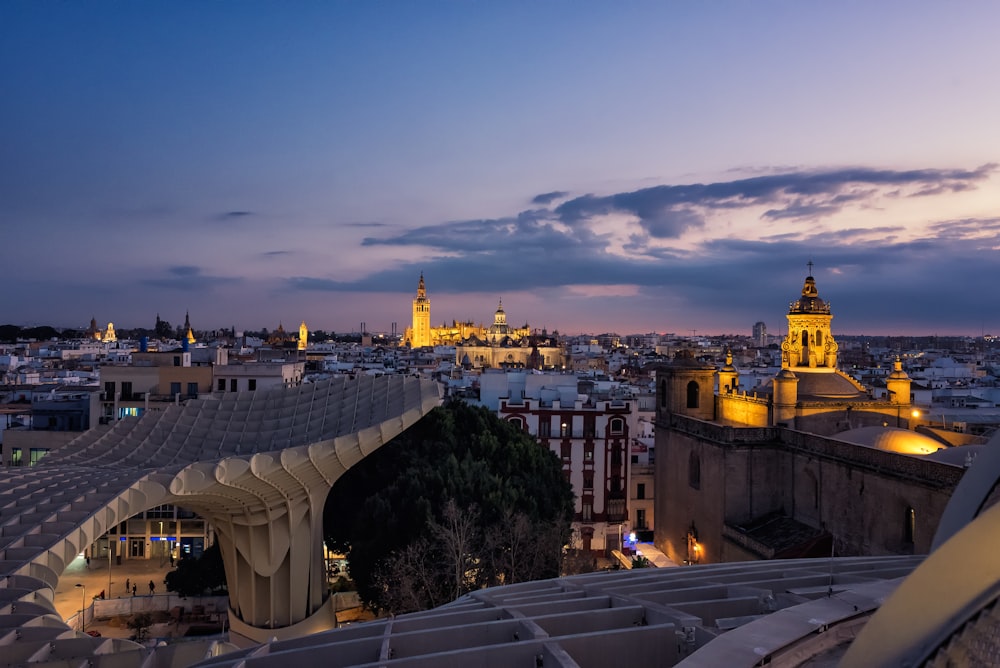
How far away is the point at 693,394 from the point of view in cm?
3644

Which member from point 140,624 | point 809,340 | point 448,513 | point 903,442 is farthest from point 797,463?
point 140,624

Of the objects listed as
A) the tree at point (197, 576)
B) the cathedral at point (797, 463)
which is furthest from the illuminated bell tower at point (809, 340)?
the tree at point (197, 576)

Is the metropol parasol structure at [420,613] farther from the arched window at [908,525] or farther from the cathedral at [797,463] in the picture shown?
the cathedral at [797,463]

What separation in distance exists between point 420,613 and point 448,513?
1132 centimetres

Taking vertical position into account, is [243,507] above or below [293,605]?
above

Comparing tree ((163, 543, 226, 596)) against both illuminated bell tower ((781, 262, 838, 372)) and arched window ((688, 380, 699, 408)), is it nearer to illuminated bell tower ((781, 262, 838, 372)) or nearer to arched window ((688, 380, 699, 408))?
arched window ((688, 380, 699, 408))

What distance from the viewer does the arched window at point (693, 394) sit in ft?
119

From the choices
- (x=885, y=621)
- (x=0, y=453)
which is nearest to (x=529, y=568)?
(x=885, y=621)

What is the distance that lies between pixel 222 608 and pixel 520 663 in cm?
2393

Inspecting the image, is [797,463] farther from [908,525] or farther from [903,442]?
[908,525]

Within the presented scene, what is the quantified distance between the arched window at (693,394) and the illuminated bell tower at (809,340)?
401 cm

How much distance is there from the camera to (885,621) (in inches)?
182

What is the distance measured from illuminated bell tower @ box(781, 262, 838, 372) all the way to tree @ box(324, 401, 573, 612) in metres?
11.5

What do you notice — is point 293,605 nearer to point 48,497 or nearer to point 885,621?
point 48,497
